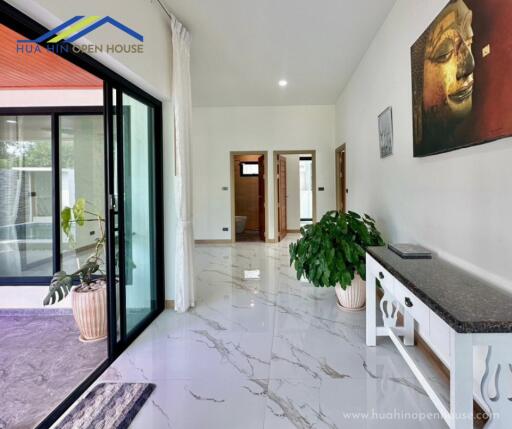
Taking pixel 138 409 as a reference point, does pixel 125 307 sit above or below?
above

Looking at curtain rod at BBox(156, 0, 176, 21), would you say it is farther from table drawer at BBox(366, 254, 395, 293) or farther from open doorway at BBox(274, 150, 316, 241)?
open doorway at BBox(274, 150, 316, 241)

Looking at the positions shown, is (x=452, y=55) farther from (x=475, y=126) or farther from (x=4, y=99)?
(x=4, y=99)

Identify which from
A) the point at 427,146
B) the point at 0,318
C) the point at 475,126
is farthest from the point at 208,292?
the point at 475,126

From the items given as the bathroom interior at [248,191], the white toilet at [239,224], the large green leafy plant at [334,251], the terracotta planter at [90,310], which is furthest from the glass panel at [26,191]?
the bathroom interior at [248,191]

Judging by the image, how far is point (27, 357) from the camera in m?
2.32

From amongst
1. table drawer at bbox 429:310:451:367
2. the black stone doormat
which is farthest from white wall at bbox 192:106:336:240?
table drawer at bbox 429:310:451:367

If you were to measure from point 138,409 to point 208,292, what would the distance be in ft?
6.50

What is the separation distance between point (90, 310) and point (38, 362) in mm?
462

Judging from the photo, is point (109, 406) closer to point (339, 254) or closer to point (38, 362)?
point (38, 362)

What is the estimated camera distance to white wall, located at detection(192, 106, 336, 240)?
21.6ft

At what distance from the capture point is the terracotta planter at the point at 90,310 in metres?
2.48

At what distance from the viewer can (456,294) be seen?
1318 mm

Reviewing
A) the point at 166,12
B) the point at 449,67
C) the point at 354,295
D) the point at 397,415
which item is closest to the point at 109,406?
the point at 397,415

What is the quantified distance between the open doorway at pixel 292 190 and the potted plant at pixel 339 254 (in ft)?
12.4
